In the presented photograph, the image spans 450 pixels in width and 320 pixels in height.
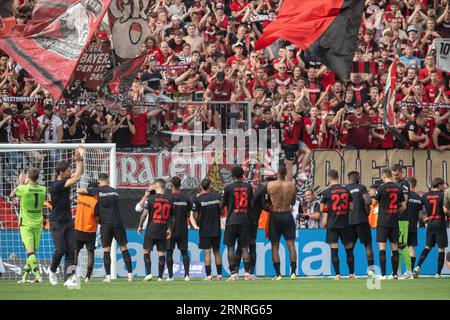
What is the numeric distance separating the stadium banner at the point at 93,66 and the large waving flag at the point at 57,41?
101cm

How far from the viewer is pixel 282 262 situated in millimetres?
25281

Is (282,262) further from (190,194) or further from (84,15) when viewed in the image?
(84,15)

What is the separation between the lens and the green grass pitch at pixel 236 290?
16.8 m

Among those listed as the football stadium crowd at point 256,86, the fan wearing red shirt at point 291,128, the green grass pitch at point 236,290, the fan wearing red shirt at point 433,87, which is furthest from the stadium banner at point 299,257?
the fan wearing red shirt at point 433,87

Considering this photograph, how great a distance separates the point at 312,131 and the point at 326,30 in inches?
189

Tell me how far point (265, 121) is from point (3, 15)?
7090 mm

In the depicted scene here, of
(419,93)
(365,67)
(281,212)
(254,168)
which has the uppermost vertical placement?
(365,67)

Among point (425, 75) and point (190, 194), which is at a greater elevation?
point (425, 75)

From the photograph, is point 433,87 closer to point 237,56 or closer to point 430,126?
point 430,126

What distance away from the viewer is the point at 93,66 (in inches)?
1015

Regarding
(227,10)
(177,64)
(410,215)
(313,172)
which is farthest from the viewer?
(227,10)

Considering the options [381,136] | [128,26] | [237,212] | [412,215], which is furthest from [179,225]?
[381,136]

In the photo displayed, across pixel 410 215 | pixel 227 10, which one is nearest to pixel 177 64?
pixel 227 10

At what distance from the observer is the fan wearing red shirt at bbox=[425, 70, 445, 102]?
28969 millimetres
